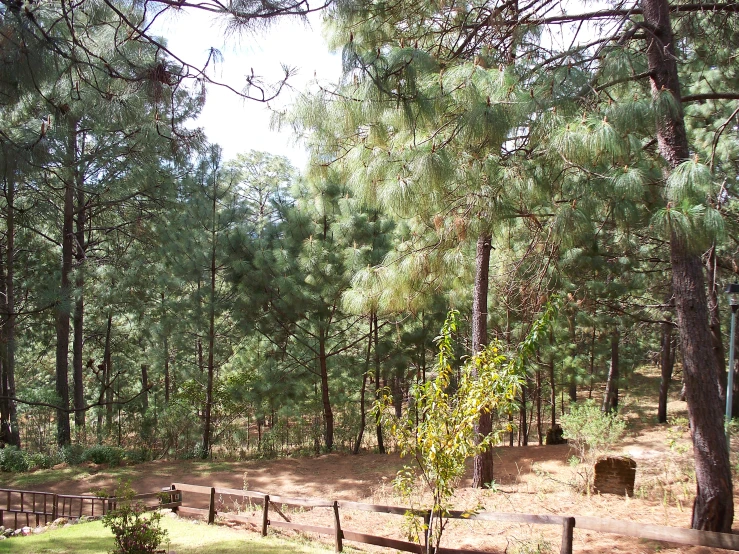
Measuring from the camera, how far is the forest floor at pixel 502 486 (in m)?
5.62

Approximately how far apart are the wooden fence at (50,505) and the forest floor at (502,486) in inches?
27.1

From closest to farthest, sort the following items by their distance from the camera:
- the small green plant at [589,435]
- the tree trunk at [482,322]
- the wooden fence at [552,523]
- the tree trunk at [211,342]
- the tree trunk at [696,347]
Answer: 1. the wooden fence at [552,523]
2. the tree trunk at [696,347]
3. the small green plant at [589,435]
4. the tree trunk at [482,322]
5. the tree trunk at [211,342]

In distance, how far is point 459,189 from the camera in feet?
21.0

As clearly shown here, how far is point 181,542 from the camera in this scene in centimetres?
618

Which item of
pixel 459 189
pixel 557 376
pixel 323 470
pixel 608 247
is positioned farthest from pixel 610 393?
pixel 459 189

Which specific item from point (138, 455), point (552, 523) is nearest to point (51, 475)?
point (138, 455)

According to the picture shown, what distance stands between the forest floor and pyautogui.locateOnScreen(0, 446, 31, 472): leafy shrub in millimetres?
597

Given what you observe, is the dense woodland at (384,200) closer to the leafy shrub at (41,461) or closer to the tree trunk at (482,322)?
the tree trunk at (482,322)

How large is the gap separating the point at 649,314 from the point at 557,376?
10.6 ft

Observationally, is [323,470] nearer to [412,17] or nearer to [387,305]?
[387,305]

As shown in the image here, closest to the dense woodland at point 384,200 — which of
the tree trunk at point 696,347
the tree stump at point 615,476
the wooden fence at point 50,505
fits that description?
the tree trunk at point 696,347

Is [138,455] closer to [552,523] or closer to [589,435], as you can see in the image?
[589,435]

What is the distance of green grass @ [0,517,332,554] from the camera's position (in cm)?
579

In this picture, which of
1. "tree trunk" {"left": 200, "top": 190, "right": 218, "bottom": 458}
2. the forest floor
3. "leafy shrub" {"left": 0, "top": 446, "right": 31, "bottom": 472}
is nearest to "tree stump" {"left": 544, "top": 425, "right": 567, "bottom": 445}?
the forest floor
